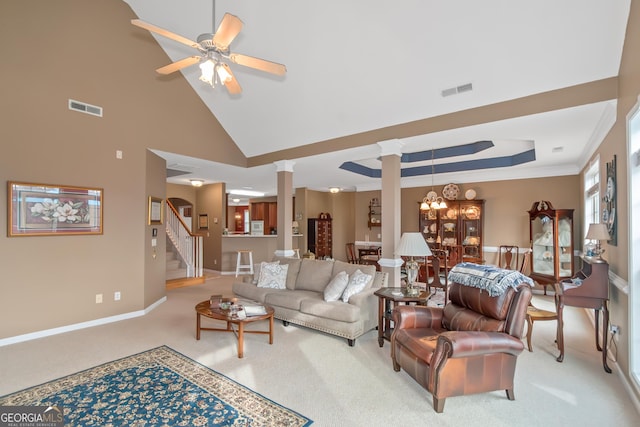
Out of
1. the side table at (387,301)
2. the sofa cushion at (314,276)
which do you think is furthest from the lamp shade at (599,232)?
the sofa cushion at (314,276)

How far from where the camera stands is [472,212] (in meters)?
7.46

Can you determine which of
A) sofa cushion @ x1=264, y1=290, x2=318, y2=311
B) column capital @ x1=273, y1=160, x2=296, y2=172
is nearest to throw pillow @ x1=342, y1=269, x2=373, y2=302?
sofa cushion @ x1=264, y1=290, x2=318, y2=311

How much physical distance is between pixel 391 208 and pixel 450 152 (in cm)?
274

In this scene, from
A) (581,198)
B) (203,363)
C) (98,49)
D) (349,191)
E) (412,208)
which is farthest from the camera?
(349,191)

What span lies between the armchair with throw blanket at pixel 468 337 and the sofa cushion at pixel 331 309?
28.1 inches

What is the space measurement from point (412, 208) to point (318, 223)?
10.1ft

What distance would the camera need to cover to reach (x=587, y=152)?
512 centimetres

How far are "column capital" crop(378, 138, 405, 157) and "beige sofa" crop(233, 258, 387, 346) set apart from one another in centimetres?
171

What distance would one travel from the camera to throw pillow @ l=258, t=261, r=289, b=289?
16.1 feet

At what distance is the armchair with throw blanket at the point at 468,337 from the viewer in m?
2.43

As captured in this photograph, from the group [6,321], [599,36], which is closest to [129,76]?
[6,321]

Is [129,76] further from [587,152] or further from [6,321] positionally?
[587,152]

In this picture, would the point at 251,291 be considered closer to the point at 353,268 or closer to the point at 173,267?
the point at 353,268

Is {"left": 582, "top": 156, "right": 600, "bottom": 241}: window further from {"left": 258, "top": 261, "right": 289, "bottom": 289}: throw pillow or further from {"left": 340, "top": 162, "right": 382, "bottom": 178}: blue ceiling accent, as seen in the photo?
{"left": 258, "top": 261, "right": 289, "bottom": 289}: throw pillow
